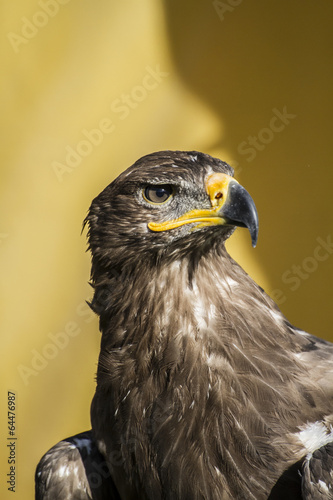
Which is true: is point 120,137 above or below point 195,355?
above

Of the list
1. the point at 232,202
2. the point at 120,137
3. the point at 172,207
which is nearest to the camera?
the point at 232,202

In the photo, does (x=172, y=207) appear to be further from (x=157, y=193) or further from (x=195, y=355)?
(x=195, y=355)

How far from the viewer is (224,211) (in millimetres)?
2238

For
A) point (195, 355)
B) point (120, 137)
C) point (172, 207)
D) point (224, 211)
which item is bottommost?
point (195, 355)

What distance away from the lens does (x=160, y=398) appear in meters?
2.41

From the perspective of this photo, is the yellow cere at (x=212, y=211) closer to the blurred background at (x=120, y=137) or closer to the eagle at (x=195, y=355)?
the eagle at (x=195, y=355)

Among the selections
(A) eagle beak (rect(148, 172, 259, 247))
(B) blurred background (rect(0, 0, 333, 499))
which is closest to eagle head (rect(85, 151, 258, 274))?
(A) eagle beak (rect(148, 172, 259, 247))

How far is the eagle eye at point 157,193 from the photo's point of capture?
2365 millimetres

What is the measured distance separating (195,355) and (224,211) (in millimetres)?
581

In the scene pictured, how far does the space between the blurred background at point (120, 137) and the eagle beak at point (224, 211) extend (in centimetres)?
187

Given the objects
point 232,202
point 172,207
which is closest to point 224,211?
Result: point 232,202

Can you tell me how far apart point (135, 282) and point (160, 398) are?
0.47m

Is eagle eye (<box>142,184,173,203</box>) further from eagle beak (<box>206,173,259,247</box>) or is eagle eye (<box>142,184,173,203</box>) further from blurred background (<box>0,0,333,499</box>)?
blurred background (<box>0,0,333,499</box>)

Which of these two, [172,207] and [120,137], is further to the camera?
[120,137]
